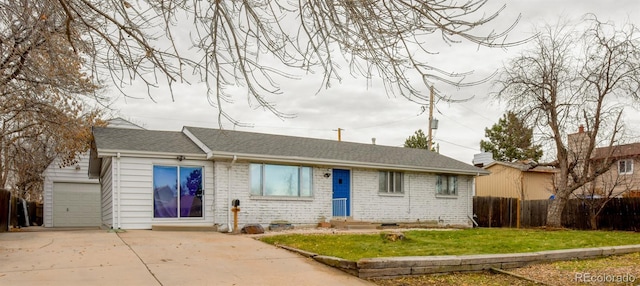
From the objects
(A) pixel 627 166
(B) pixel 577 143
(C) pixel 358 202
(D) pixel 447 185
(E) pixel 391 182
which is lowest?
(C) pixel 358 202

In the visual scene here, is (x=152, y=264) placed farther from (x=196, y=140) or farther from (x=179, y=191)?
(x=196, y=140)

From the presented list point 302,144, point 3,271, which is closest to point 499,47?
point 3,271

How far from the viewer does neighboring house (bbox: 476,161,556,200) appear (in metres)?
29.9

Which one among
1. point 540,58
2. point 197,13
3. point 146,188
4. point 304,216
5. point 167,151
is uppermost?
point 540,58

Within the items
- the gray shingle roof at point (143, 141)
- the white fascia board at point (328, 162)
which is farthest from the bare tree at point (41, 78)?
the white fascia board at point (328, 162)

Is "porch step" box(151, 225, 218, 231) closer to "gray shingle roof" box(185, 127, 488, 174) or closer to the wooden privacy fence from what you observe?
"gray shingle roof" box(185, 127, 488, 174)

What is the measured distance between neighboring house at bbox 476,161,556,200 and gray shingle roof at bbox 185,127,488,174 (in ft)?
24.3

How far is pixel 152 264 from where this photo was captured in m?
8.34

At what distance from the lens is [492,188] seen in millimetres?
31938

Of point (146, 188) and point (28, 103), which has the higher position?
point (28, 103)

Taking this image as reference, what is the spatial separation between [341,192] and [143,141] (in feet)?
23.5

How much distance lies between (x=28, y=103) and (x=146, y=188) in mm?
3845

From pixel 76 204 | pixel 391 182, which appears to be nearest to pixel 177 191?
pixel 391 182

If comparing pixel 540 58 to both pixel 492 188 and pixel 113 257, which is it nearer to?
pixel 492 188
